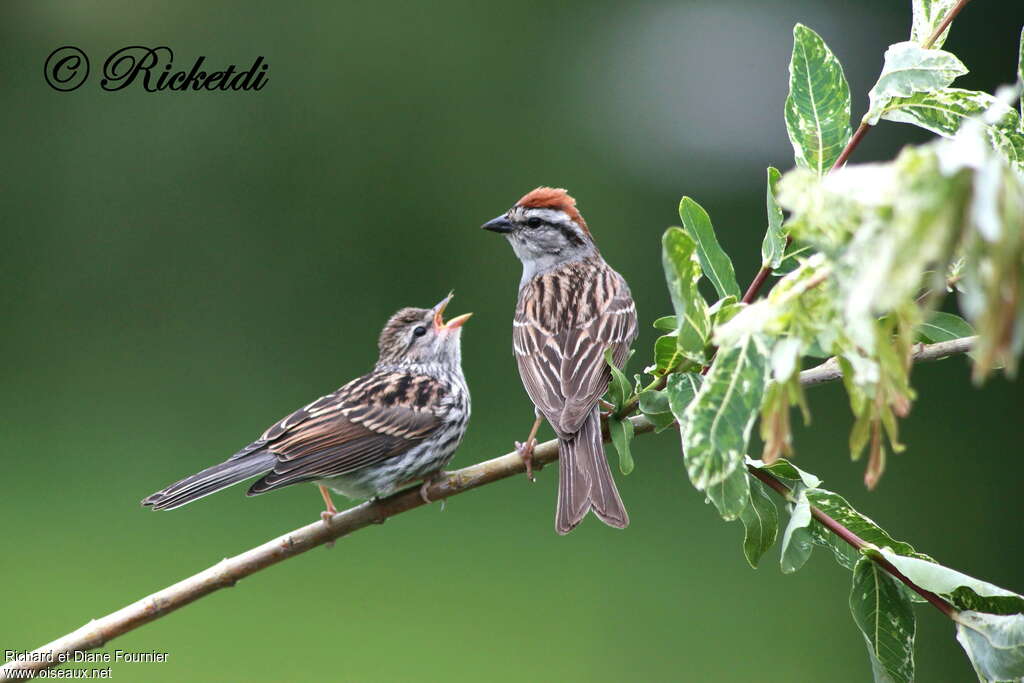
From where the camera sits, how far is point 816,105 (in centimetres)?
184

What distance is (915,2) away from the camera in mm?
1908

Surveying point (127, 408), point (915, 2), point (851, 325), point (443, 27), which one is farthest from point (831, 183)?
point (443, 27)

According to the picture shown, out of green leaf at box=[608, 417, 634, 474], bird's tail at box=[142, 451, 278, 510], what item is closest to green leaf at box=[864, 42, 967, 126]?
green leaf at box=[608, 417, 634, 474]

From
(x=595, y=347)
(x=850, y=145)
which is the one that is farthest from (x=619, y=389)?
(x=595, y=347)

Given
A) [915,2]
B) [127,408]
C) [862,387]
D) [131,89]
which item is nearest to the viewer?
[862,387]

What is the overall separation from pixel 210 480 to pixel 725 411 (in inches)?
81.7

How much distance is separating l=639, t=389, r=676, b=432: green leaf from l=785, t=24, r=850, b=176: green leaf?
0.44 metres

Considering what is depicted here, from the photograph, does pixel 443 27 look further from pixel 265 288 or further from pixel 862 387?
pixel 862 387

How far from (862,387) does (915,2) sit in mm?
1054

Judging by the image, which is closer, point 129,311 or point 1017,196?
point 1017,196

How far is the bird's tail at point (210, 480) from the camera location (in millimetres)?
2943

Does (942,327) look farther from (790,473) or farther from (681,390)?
(681,390)

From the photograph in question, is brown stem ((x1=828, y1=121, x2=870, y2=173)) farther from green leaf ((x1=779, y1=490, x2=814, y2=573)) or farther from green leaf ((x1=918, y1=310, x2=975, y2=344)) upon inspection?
green leaf ((x1=779, y1=490, x2=814, y2=573))

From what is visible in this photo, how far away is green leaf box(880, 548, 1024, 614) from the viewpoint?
1.69m
